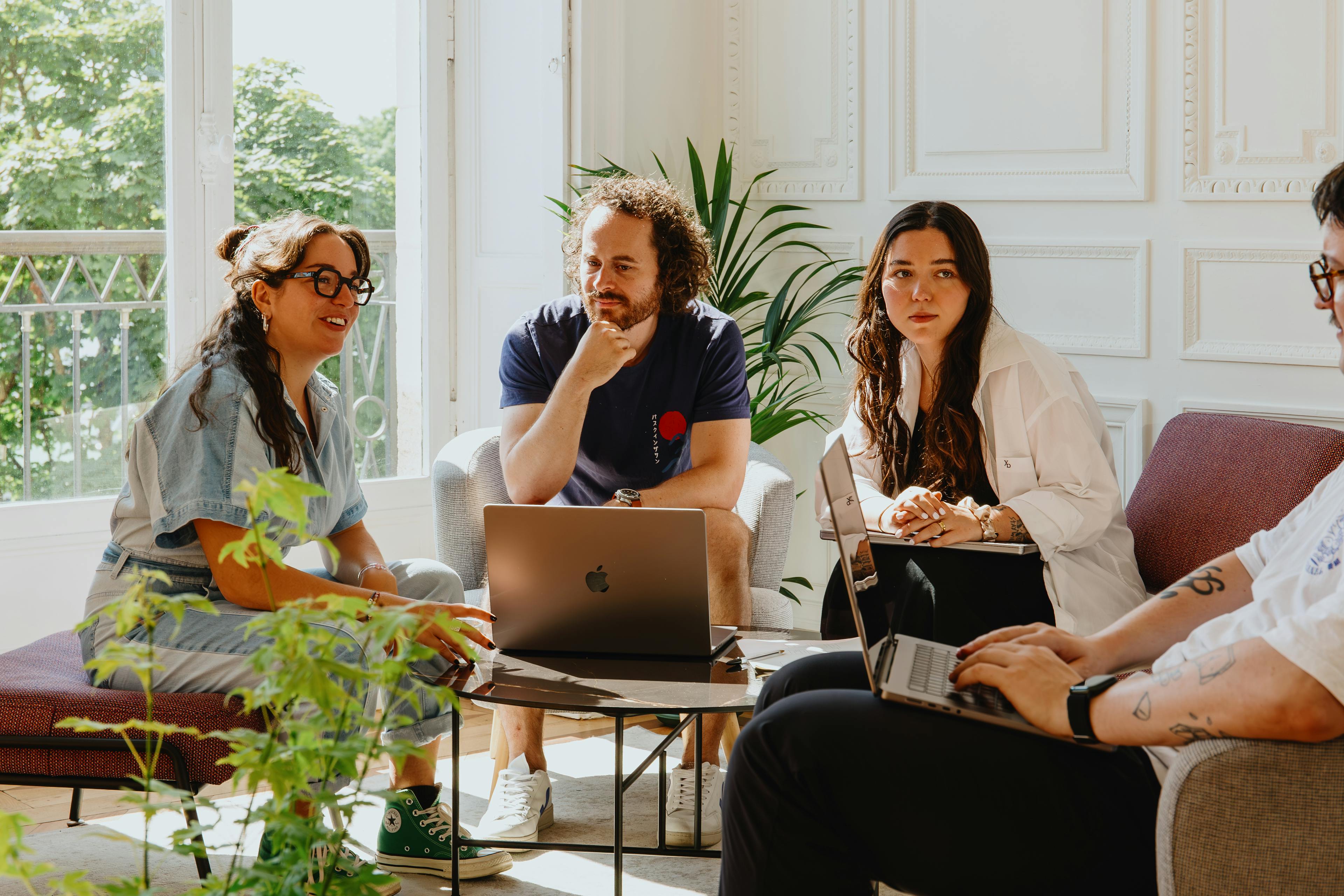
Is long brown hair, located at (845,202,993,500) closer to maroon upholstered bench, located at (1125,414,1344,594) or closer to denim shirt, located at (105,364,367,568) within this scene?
maroon upholstered bench, located at (1125,414,1344,594)

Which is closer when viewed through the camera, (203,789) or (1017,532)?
(1017,532)

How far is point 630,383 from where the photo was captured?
269cm

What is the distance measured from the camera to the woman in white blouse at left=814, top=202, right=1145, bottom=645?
220 centimetres

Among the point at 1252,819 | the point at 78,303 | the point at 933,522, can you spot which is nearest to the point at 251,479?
the point at 933,522

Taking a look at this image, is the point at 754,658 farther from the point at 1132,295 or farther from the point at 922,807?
the point at 1132,295

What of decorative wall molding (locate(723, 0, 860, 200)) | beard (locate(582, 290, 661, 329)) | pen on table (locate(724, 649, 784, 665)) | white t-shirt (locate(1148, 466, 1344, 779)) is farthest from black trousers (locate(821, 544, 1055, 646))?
decorative wall molding (locate(723, 0, 860, 200))

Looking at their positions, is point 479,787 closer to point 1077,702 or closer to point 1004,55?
point 1077,702

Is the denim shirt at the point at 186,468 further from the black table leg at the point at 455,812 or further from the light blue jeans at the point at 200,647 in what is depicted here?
the black table leg at the point at 455,812

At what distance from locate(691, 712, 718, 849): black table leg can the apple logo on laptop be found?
0.48m

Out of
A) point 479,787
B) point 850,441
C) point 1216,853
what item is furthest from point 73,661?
point 1216,853

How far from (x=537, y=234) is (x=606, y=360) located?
4.58ft

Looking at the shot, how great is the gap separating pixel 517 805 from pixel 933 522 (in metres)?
0.97

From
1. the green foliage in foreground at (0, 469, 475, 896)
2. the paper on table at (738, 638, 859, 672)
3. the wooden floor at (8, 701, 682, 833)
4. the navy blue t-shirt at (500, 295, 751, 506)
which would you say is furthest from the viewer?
the navy blue t-shirt at (500, 295, 751, 506)

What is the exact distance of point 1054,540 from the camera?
2.20 meters
